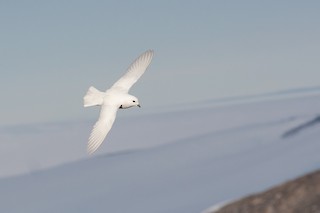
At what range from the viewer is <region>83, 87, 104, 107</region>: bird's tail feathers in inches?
1212

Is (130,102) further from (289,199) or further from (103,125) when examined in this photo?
(289,199)

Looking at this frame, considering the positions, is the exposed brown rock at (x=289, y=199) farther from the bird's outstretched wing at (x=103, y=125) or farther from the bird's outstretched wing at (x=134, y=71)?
the bird's outstretched wing at (x=103, y=125)

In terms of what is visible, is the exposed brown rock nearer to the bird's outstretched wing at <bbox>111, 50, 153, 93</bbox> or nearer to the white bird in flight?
the bird's outstretched wing at <bbox>111, 50, 153, 93</bbox>

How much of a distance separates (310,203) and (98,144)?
4353 inches

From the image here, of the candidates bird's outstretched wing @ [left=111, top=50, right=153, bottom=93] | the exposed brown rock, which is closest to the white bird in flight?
bird's outstretched wing @ [left=111, top=50, right=153, bottom=93]

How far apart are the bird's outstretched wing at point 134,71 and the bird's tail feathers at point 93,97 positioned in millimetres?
2575

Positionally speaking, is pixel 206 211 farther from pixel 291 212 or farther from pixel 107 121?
pixel 107 121

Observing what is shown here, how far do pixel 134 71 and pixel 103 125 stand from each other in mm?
7368

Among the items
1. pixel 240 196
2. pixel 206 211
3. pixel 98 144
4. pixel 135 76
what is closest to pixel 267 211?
pixel 240 196

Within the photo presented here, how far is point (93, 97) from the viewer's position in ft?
105

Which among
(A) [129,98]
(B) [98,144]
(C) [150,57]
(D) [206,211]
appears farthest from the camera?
(D) [206,211]

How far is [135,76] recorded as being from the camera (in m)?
37.2

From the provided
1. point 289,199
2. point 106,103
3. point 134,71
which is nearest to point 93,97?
point 106,103

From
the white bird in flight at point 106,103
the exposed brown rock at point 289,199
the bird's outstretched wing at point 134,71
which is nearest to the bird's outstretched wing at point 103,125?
the white bird in flight at point 106,103
